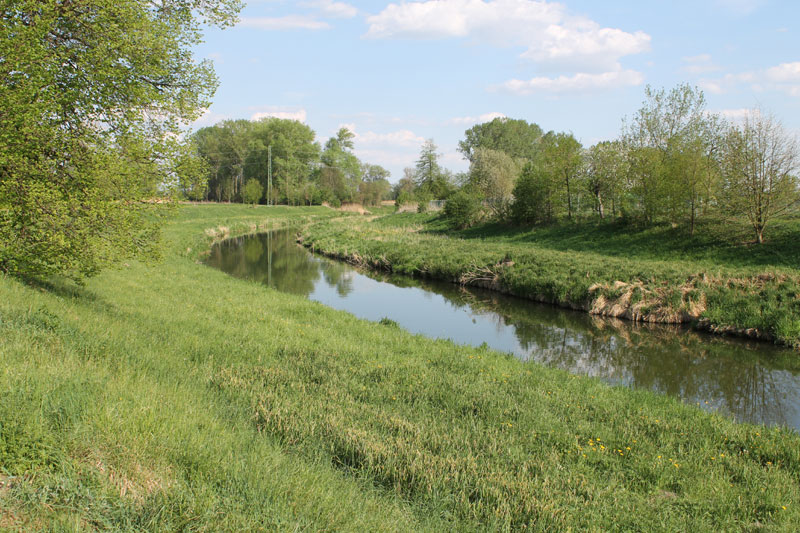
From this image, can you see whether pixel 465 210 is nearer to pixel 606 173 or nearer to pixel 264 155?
pixel 606 173

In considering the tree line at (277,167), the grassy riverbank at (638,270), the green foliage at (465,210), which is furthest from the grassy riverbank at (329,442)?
the tree line at (277,167)

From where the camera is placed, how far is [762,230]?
2188cm

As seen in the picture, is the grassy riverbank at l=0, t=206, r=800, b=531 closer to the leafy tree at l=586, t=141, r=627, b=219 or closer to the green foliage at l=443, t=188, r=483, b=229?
the leafy tree at l=586, t=141, r=627, b=219

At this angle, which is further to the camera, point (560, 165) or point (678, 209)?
point (560, 165)

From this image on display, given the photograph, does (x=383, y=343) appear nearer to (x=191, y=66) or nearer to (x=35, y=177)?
(x=35, y=177)

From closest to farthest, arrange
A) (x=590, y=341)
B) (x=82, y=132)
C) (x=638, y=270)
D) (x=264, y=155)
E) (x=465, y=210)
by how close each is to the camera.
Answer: (x=82, y=132) → (x=590, y=341) → (x=638, y=270) → (x=465, y=210) → (x=264, y=155)

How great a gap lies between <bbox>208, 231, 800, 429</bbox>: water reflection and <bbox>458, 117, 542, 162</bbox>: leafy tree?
2593 inches

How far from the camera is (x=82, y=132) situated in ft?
29.5

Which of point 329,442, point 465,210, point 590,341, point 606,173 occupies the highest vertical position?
point 606,173

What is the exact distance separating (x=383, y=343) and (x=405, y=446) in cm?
507

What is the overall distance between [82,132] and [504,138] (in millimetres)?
82351

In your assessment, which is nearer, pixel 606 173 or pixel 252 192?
pixel 606 173

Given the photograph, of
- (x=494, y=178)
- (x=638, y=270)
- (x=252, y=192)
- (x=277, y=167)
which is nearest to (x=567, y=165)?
(x=494, y=178)

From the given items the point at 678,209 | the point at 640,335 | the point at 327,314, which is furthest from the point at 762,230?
the point at 327,314
